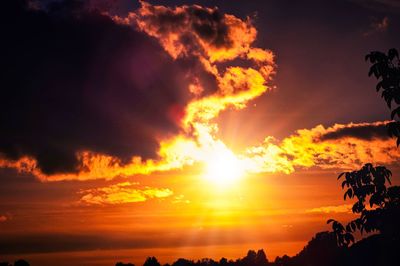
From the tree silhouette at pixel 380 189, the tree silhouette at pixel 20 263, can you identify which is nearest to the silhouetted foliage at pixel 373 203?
the tree silhouette at pixel 380 189

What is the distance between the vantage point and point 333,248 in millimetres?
19984

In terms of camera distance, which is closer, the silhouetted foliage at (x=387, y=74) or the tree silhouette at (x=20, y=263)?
the silhouetted foliage at (x=387, y=74)

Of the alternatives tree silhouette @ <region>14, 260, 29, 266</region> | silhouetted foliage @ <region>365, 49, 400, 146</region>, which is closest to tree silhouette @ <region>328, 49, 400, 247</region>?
silhouetted foliage @ <region>365, 49, 400, 146</region>

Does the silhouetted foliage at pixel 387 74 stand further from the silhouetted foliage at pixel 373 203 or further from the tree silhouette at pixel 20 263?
the tree silhouette at pixel 20 263

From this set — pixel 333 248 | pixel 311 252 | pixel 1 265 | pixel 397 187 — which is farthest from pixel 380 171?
pixel 1 265

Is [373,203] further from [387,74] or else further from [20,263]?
[20,263]

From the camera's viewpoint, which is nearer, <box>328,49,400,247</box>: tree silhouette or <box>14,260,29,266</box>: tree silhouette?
<box>328,49,400,247</box>: tree silhouette

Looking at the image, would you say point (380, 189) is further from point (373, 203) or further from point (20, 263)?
point (20, 263)

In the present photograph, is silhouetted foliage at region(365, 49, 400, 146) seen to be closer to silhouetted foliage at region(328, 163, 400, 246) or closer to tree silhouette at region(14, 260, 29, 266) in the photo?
silhouetted foliage at region(328, 163, 400, 246)

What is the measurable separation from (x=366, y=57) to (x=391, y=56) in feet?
2.60

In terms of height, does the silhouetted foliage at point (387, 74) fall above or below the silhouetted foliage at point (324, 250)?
above

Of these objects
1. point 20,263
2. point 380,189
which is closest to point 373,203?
point 380,189

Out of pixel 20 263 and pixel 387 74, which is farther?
pixel 20 263

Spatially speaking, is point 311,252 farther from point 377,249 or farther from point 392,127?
point 392,127
